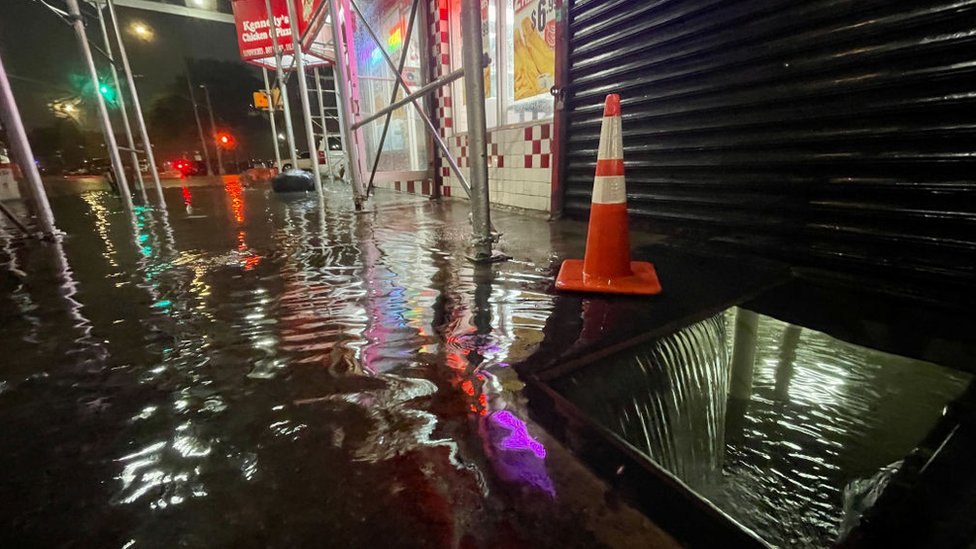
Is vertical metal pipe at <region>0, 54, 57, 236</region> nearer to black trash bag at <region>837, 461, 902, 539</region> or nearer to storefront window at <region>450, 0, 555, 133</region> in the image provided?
storefront window at <region>450, 0, 555, 133</region>

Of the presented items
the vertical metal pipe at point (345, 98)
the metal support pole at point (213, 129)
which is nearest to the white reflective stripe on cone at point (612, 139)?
the vertical metal pipe at point (345, 98)

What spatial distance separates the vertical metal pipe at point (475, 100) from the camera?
5.40 ft

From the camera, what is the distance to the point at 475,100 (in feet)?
5.60

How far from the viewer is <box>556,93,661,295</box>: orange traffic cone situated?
5.11ft

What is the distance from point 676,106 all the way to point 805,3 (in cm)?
67

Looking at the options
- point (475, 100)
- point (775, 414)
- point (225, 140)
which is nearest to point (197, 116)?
point (225, 140)

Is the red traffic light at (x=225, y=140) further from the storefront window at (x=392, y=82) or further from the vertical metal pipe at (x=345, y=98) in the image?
the vertical metal pipe at (x=345, y=98)

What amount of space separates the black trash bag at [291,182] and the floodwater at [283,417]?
16.7 ft

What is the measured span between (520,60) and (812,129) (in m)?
2.69

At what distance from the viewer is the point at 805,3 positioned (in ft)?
5.65

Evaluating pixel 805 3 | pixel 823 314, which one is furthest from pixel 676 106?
pixel 823 314

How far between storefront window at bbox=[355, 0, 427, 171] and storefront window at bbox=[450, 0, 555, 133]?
1.68 meters

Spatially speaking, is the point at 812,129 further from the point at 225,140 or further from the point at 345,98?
the point at 225,140

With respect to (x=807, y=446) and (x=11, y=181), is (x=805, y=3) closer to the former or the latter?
(x=807, y=446)
